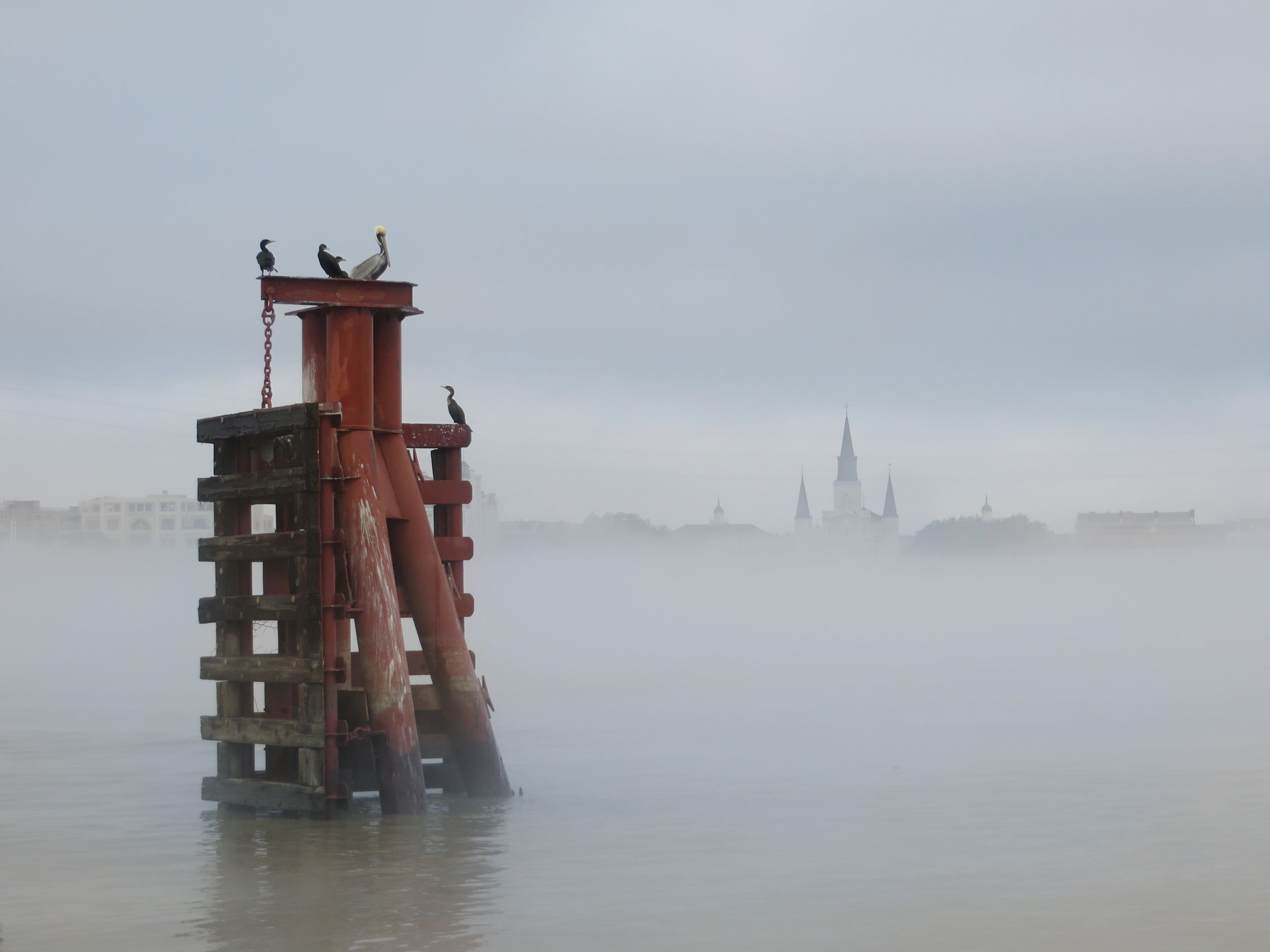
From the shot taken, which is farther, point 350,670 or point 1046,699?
point 1046,699

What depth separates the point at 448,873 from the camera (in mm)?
17531

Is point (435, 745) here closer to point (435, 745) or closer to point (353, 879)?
point (435, 745)

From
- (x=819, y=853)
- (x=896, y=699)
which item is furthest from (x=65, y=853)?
(x=896, y=699)

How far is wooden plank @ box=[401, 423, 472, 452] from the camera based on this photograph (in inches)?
830

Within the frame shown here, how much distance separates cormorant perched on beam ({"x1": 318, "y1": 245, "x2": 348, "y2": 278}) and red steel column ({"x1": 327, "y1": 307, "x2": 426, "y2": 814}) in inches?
38.5

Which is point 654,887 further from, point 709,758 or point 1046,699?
point 1046,699

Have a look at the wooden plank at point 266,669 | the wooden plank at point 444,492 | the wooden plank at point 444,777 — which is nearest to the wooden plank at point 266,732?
the wooden plank at point 266,669

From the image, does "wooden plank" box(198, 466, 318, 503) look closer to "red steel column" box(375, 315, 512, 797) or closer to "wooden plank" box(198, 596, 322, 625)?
"wooden plank" box(198, 596, 322, 625)

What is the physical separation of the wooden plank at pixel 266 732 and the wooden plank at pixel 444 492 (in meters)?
3.19

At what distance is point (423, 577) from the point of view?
20.2 metres

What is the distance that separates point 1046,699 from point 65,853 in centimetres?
3318

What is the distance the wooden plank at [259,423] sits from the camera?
18.8m

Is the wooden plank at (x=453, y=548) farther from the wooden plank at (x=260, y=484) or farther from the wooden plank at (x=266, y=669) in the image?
the wooden plank at (x=266, y=669)

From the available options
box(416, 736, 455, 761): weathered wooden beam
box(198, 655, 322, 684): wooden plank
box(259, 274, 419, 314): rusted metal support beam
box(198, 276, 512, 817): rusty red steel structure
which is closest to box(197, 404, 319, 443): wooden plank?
box(198, 276, 512, 817): rusty red steel structure
